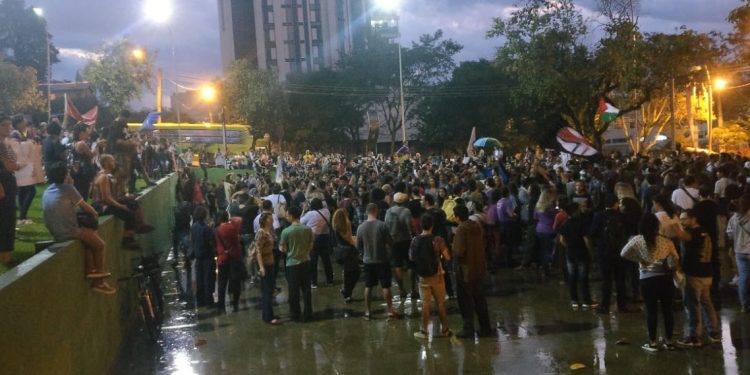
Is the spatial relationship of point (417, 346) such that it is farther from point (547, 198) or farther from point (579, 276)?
point (547, 198)

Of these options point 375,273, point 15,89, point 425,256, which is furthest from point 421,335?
point 15,89

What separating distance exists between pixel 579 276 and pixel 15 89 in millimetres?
31901

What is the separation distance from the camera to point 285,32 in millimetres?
95875

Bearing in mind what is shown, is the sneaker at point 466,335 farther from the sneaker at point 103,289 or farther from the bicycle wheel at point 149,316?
the sneaker at point 103,289

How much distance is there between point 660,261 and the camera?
7.53 m

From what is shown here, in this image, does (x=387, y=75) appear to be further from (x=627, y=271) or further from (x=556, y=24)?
(x=627, y=271)

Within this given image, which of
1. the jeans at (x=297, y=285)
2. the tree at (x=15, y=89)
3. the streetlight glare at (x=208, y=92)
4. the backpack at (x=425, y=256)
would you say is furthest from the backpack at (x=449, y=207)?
the tree at (x=15, y=89)

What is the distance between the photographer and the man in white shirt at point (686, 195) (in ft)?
35.8

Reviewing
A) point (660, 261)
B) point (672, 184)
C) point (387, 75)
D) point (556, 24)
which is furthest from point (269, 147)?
point (660, 261)

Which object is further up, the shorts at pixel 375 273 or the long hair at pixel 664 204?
the long hair at pixel 664 204

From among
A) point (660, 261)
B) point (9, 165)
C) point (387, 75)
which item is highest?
point (387, 75)

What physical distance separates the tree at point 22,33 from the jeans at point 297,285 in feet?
222

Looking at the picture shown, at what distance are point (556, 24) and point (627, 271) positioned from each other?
62.8 ft

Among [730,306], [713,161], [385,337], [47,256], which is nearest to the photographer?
[47,256]
